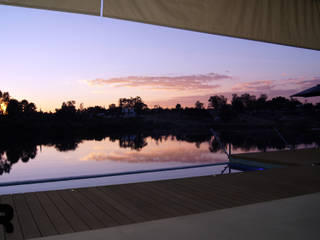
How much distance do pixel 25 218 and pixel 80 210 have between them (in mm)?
422

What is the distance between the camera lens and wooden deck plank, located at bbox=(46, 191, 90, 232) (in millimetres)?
2137

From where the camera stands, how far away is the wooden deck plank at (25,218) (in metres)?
2.02

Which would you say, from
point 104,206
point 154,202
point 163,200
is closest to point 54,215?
point 104,206

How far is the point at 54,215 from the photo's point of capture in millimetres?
2395

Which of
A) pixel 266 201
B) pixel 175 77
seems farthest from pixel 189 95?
pixel 266 201

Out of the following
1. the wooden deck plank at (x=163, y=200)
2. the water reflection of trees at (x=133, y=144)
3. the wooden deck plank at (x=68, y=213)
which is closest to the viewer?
the wooden deck plank at (x=68, y=213)

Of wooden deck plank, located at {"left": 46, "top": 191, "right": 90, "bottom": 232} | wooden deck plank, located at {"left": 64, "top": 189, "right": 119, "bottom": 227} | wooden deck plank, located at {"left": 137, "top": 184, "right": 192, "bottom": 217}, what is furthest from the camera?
wooden deck plank, located at {"left": 137, "top": 184, "right": 192, "bottom": 217}

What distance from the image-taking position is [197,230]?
80.2 inches

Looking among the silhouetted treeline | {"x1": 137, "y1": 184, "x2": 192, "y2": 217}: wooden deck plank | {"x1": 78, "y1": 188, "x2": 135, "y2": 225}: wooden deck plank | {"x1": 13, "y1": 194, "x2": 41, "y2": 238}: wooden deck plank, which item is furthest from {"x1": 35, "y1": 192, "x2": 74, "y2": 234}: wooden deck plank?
the silhouetted treeline

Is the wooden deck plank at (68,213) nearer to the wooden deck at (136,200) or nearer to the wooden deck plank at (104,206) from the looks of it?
the wooden deck at (136,200)

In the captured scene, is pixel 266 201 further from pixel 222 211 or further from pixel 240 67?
pixel 240 67

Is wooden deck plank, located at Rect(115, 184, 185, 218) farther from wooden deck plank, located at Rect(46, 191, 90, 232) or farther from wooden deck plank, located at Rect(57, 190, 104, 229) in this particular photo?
wooden deck plank, located at Rect(46, 191, 90, 232)

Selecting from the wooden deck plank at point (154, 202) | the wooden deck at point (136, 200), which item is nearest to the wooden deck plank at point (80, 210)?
the wooden deck at point (136, 200)

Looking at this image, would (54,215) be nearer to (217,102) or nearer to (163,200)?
(163,200)
